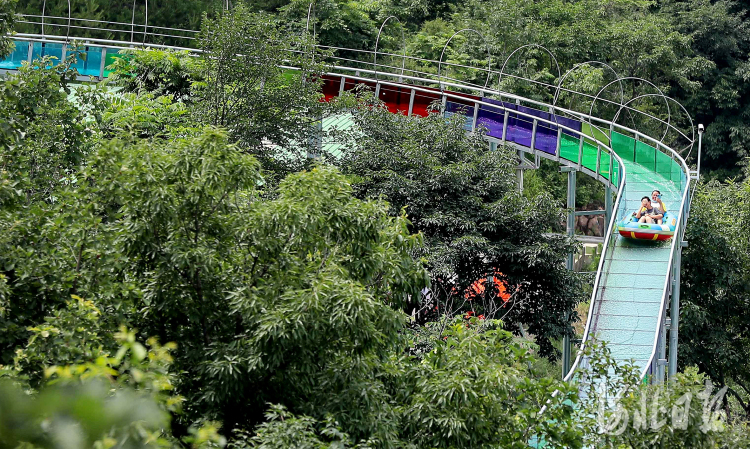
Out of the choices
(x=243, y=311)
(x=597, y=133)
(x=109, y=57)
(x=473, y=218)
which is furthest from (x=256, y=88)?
(x=243, y=311)

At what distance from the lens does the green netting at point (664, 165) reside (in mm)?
21172

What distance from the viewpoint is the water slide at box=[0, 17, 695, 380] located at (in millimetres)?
15984

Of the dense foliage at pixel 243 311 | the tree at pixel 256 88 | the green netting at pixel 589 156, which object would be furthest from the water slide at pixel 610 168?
the dense foliage at pixel 243 311

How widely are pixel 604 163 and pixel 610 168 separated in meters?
0.44

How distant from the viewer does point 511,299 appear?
19.0 metres

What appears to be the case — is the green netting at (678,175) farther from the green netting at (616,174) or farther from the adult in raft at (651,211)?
the adult in raft at (651,211)

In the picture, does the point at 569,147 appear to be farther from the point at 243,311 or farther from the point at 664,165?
the point at 243,311


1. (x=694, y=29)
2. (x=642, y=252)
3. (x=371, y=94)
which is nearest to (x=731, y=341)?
(x=642, y=252)

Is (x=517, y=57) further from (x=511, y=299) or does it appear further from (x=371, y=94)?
(x=511, y=299)

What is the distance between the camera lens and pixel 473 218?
730 inches

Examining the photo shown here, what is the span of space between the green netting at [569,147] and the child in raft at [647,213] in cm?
350

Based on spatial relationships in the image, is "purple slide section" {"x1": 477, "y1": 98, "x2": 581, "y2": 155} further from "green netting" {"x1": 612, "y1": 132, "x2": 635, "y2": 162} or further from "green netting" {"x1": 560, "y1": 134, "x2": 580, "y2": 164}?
"green netting" {"x1": 612, "y1": 132, "x2": 635, "y2": 162}

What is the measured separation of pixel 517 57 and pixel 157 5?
16845mm

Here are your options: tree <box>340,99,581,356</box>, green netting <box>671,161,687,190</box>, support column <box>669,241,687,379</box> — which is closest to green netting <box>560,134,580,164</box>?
green netting <box>671,161,687,190</box>
